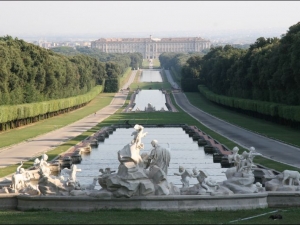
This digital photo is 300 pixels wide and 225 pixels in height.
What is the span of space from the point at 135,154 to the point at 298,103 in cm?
4486

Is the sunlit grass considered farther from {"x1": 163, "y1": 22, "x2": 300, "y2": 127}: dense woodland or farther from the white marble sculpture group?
the white marble sculpture group

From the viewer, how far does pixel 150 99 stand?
408 ft

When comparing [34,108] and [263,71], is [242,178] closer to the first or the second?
[34,108]

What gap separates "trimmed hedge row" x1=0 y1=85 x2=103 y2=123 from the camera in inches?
2535

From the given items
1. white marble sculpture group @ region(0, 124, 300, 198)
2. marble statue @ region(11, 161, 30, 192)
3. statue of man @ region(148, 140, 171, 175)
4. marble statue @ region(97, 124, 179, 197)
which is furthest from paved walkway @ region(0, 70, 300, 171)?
marble statue @ region(97, 124, 179, 197)

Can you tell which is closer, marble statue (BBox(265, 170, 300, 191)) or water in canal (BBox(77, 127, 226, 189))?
marble statue (BBox(265, 170, 300, 191))

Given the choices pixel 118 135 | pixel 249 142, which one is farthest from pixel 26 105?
pixel 249 142

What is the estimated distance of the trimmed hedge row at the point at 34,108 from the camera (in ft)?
211

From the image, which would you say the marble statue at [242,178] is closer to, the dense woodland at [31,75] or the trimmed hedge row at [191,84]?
the dense woodland at [31,75]

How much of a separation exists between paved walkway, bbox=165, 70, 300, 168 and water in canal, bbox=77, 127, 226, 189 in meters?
2.83

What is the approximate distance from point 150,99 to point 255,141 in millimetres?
73479

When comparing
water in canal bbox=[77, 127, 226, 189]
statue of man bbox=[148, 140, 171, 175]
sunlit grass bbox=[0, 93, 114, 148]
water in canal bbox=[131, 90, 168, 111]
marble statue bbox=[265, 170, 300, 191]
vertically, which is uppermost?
statue of man bbox=[148, 140, 171, 175]

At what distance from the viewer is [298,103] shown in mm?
66562

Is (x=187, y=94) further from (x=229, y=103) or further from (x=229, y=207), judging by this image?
(x=229, y=207)
